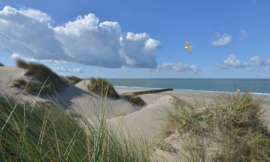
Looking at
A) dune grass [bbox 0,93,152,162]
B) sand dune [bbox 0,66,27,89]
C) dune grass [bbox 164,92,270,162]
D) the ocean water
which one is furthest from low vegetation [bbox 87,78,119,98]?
dune grass [bbox 0,93,152,162]

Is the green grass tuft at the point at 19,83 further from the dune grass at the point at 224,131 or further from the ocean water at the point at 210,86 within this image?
the ocean water at the point at 210,86

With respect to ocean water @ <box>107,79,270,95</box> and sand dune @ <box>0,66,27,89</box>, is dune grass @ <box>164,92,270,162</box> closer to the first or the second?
ocean water @ <box>107,79,270,95</box>

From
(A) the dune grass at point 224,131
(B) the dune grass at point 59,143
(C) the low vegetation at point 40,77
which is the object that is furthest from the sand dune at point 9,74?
(A) the dune grass at point 224,131

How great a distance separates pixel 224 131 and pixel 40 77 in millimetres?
10498

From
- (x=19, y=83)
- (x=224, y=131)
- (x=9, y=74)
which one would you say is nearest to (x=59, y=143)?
(x=224, y=131)

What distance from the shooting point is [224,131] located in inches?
113

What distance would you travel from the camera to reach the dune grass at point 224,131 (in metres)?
2.53

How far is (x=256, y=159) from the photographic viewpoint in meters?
2.56

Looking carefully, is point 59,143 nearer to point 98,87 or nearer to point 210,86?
point 98,87

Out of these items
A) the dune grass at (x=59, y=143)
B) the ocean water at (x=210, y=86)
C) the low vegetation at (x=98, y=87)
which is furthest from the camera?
the low vegetation at (x=98, y=87)

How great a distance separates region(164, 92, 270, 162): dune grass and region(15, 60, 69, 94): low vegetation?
28.0 feet

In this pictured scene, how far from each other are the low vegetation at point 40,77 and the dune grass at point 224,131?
852cm

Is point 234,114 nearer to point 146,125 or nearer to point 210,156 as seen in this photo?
point 210,156

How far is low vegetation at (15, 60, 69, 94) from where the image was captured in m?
9.60
